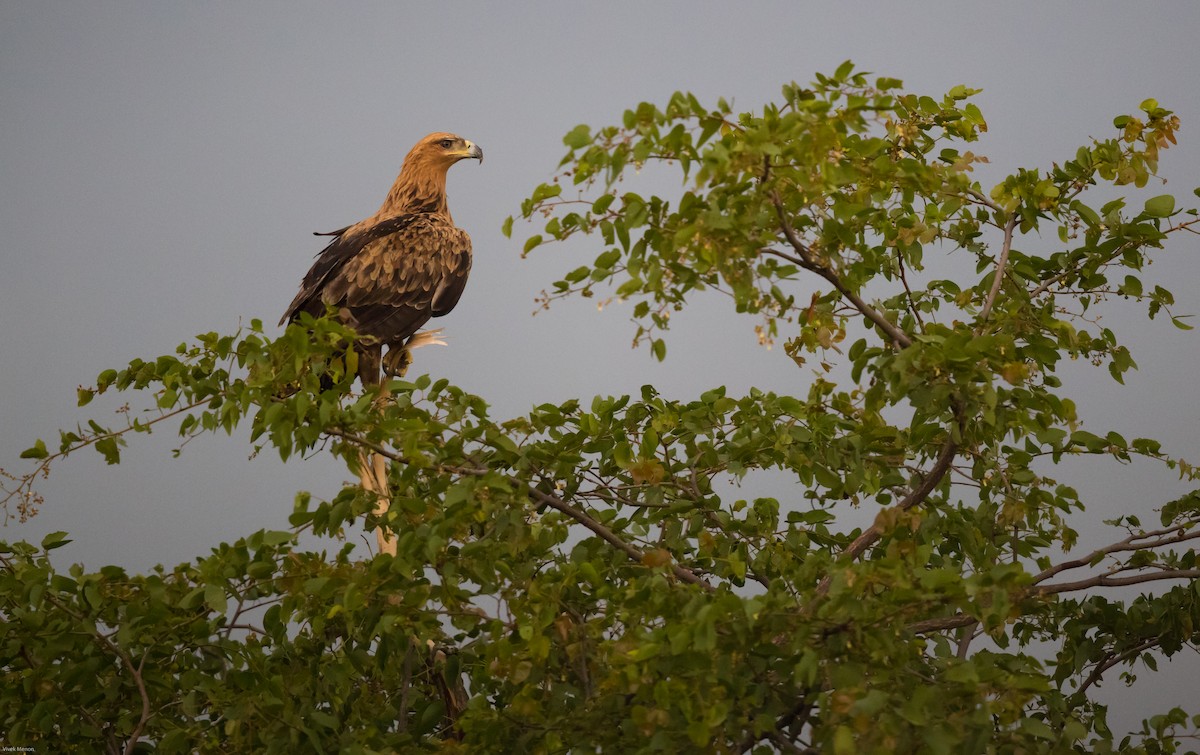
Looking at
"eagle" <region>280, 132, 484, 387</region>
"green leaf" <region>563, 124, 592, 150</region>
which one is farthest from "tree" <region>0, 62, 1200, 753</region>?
"eagle" <region>280, 132, 484, 387</region>

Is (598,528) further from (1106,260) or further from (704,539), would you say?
(1106,260)

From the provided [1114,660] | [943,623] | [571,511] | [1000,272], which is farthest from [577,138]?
[1114,660]

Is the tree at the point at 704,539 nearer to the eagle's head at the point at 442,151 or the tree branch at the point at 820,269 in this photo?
the tree branch at the point at 820,269

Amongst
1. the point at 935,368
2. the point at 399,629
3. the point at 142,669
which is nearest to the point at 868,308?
the point at 935,368

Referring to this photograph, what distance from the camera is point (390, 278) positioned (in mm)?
5387

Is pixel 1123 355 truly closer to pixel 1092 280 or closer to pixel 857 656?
pixel 1092 280

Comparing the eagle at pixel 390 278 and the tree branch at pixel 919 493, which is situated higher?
the eagle at pixel 390 278

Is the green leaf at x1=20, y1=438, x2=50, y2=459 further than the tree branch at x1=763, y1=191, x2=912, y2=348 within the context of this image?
Yes

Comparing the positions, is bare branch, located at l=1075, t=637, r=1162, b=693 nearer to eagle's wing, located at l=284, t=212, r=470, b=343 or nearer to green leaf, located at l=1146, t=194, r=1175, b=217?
green leaf, located at l=1146, t=194, r=1175, b=217

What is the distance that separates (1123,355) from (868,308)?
104cm

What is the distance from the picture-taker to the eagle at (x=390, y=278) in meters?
5.38

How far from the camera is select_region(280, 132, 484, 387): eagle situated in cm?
538

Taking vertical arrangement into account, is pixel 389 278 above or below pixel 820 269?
above

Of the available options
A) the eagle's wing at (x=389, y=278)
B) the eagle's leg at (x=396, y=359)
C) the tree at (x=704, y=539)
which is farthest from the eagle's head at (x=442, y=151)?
the tree at (x=704, y=539)
